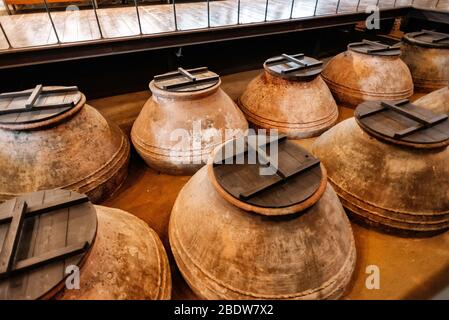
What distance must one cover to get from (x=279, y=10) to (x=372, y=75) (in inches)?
108

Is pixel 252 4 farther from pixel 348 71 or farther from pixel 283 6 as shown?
pixel 348 71

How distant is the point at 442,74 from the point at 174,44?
607 cm

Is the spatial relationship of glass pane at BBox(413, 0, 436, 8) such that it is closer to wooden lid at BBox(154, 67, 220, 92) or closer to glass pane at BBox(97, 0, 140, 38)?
wooden lid at BBox(154, 67, 220, 92)

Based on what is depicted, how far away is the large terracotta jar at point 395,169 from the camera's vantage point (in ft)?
9.39

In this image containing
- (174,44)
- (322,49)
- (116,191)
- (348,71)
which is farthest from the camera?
(322,49)

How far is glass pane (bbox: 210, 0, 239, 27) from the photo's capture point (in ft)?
17.4

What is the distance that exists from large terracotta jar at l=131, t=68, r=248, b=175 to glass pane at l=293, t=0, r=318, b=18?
352 centimetres

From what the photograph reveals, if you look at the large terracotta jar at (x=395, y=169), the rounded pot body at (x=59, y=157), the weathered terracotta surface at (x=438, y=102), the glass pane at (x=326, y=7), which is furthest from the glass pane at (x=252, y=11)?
the rounded pot body at (x=59, y=157)

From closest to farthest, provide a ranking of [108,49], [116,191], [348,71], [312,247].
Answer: [312,247] < [116,191] < [108,49] < [348,71]

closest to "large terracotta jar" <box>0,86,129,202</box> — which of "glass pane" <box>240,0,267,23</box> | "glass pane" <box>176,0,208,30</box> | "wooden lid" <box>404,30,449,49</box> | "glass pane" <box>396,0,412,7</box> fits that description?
"glass pane" <box>176,0,208,30</box>

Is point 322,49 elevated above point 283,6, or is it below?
below

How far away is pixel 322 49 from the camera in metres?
8.40

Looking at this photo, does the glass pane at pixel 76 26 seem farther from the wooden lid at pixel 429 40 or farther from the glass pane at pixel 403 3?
the glass pane at pixel 403 3

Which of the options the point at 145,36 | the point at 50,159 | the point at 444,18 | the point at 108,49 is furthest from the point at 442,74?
the point at 50,159
